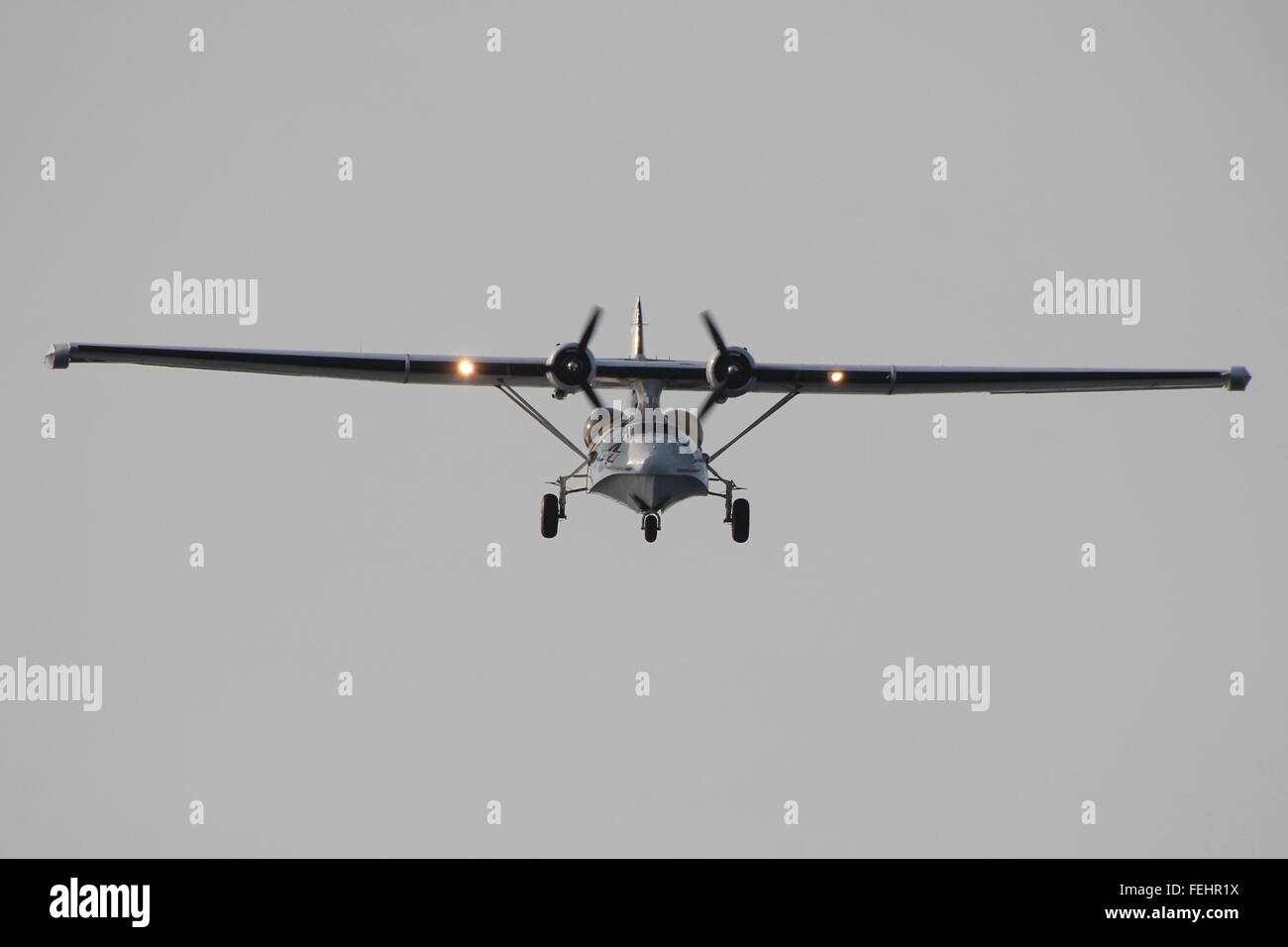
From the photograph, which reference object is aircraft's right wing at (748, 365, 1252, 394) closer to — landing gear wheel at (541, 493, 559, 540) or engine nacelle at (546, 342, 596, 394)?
engine nacelle at (546, 342, 596, 394)

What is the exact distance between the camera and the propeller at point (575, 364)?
31.6 metres

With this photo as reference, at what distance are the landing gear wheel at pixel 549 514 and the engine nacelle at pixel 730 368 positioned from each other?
13.5 ft

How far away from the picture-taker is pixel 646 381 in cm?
3475

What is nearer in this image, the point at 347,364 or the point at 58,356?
the point at 58,356

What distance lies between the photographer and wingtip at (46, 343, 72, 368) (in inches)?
1214

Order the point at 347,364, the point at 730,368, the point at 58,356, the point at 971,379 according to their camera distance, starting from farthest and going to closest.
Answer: the point at 971,379, the point at 347,364, the point at 730,368, the point at 58,356

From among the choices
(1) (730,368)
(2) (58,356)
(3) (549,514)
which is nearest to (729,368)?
(1) (730,368)

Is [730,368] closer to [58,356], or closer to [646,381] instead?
[646,381]

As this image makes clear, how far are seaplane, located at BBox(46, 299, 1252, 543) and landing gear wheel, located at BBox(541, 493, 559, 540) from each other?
0.02 meters

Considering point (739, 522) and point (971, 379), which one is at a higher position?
point (971, 379)

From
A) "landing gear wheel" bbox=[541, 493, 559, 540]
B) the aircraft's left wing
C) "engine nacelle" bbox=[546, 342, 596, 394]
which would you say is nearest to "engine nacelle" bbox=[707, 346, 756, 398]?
"engine nacelle" bbox=[546, 342, 596, 394]

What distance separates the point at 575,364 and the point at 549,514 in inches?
151
